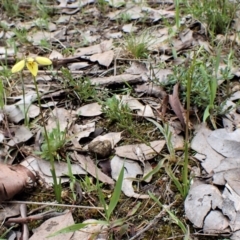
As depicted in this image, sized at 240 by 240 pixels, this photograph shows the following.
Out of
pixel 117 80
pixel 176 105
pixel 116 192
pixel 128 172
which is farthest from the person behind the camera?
pixel 117 80

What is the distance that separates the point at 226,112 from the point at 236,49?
0.62 metres

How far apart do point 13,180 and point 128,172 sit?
395 mm

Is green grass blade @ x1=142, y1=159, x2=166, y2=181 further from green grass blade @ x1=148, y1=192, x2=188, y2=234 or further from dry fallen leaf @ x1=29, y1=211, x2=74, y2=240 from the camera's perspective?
dry fallen leaf @ x1=29, y1=211, x2=74, y2=240

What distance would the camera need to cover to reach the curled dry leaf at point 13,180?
54.1 inches

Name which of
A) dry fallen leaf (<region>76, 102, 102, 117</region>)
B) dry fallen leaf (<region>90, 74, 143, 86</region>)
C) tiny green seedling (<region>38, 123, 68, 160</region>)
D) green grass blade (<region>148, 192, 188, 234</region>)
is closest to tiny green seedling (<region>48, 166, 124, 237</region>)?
green grass blade (<region>148, 192, 188, 234</region>)

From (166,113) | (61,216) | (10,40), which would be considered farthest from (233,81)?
(10,40)

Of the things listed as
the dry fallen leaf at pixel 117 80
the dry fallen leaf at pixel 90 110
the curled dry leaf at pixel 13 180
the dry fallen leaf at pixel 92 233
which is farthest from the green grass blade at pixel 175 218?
the dry fallen leaf at pixel 117 80

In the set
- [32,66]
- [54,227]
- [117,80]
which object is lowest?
[54,227]

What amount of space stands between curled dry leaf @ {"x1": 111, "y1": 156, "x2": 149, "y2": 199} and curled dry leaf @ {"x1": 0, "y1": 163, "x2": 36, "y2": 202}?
0.95 feet

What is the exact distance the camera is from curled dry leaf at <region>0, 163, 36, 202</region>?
54.1 inches

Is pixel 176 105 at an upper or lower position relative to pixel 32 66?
lower

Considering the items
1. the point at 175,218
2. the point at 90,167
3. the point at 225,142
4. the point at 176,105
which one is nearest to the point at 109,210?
the point at 175,218

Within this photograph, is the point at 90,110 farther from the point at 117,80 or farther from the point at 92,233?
the point at 92,233

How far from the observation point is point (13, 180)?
4.61 ft
